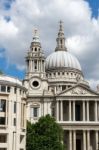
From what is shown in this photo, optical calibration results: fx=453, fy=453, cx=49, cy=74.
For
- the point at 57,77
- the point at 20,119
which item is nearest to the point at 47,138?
the point at 20,119

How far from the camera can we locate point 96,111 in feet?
417

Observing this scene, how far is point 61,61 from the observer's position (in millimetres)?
161500

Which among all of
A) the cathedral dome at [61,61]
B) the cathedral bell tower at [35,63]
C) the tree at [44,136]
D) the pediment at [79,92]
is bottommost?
the tree at [44,136]

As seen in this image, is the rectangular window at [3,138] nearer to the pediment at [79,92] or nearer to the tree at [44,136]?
the tree at [44,136]

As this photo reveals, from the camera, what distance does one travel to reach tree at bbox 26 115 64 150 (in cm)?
10194

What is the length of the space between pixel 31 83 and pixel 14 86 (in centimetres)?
4153

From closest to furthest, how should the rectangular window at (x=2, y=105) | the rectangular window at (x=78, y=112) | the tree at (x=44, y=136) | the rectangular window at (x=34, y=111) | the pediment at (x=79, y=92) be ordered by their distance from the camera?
the rectangular window at (x=2, y=105) < the tree at (x=44, y=136) < the pediment at (x=79, y=92) < the rectangular window at (x=34, y=111) < the rectangular window at (x=78, y=112)

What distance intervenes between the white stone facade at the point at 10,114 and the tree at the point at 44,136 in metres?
11.6

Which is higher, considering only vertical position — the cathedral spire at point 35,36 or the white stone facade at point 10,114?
the cathedral spire at point 35,36

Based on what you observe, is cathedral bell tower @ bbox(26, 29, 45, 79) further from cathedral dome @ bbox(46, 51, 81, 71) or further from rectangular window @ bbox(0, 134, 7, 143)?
rectangular window @ bbox(0, 134, 7, 143)

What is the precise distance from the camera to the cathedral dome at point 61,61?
160875mm

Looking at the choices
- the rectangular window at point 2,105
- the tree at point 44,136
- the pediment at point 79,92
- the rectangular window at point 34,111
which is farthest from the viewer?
the rectangular window at point 34,111

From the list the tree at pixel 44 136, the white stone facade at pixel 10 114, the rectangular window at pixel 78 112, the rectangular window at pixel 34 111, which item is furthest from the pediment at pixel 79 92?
the white stone facade at pixel 10 114

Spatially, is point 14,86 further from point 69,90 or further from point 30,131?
point 69,90
